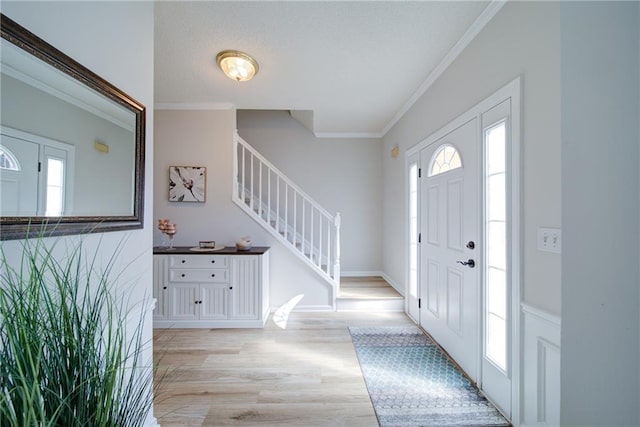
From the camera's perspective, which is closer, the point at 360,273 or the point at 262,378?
the point at 262,378

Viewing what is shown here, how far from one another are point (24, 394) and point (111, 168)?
100cm

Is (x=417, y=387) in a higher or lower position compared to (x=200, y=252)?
lower

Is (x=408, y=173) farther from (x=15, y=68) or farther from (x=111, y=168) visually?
(x=15, y=68)

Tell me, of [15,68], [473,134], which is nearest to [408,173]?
[473,134]

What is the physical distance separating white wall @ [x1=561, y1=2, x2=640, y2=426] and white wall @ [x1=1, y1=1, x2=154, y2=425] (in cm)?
214

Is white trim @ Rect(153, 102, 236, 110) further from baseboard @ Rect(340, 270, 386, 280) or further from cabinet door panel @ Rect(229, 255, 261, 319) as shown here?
baseboard @ Rect(340, 270, 386, 280)

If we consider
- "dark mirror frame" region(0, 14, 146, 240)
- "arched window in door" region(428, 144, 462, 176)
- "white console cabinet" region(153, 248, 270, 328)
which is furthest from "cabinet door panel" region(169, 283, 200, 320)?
"arched window in door" region(428, 144, 462, 176)

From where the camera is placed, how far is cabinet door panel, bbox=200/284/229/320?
2.96m

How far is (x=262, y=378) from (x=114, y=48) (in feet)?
7.39

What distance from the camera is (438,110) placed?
2.51m

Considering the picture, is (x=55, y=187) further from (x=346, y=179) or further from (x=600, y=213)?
(x=346, y=179)

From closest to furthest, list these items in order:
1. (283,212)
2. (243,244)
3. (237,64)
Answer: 1. (237,64)
2. (243,244)
3. (283,212)

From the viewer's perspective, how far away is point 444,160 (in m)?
2.44

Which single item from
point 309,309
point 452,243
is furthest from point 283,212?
point 452,243
